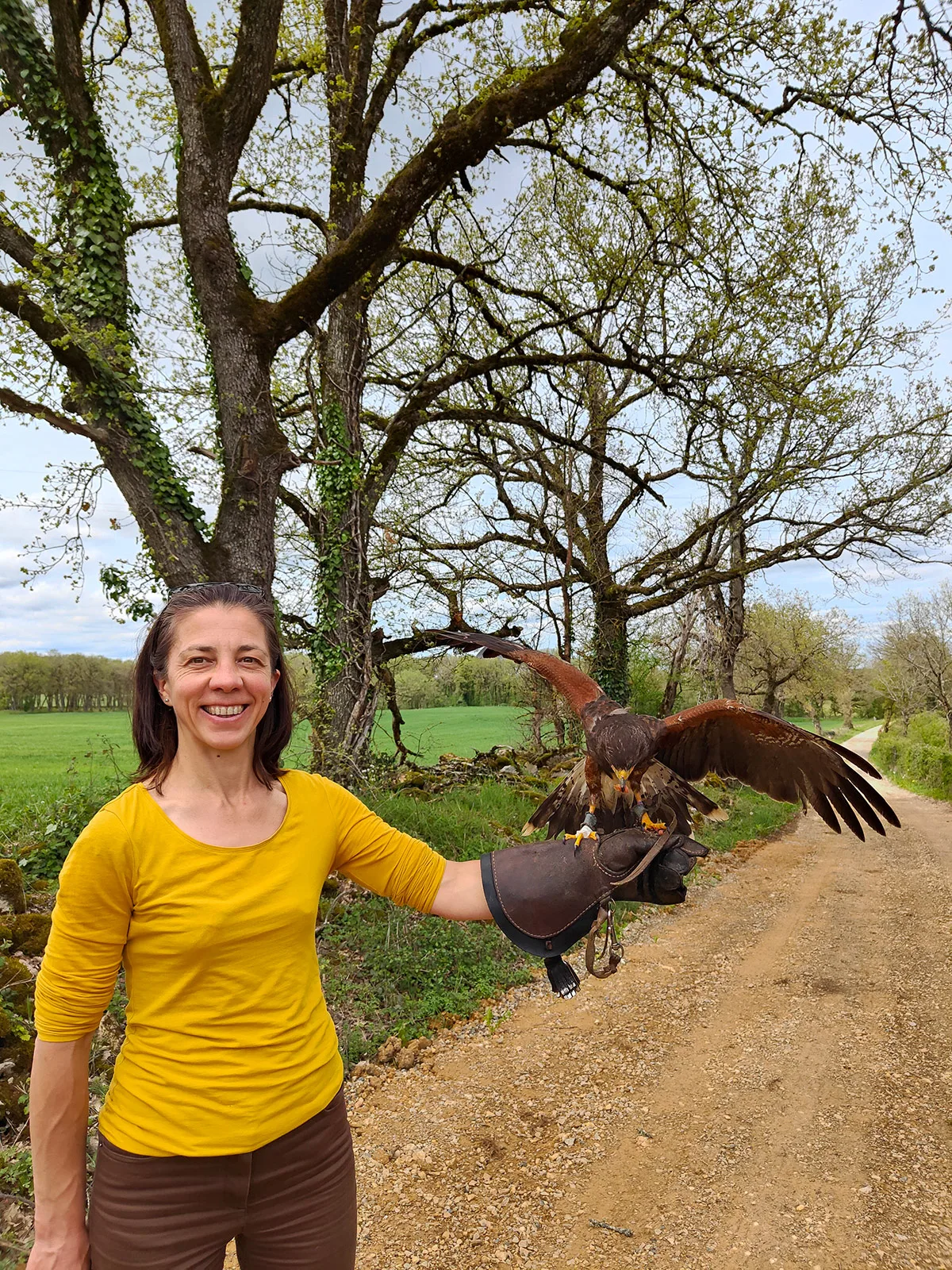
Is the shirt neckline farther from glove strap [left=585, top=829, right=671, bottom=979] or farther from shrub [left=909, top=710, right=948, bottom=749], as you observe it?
shrub [left=909, top=710, right=948, bottom=749]

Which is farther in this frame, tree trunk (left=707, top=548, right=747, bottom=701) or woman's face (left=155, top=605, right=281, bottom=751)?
A: tree trunk (left=707, top=548, right=747, bottom=701)

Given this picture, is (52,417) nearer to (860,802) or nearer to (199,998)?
(199,998)

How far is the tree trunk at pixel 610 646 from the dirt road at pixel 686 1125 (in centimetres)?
555

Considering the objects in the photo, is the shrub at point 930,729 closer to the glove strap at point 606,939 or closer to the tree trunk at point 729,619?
the tree trunk at point 729,619

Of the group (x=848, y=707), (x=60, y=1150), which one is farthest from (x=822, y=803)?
(x=848, y=707)

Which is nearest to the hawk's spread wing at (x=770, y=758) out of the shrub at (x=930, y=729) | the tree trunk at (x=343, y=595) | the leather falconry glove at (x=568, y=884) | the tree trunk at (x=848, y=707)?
the leather falconry glove at (x=568, y=884)

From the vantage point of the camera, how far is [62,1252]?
128cm

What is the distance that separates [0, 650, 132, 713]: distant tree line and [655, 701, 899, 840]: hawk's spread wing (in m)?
10.3

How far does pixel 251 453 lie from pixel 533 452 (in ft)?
17.4

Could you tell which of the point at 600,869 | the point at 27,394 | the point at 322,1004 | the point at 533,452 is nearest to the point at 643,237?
the point at 533,452

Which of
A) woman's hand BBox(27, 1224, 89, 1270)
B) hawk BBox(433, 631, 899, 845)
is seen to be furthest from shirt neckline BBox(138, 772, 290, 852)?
hawk BBox(433, 631, 899, 845)

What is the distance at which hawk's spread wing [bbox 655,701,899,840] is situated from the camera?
2945 millimetres

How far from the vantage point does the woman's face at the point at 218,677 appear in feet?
4.62

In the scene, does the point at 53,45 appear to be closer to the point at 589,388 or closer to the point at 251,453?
the point at 251,453
